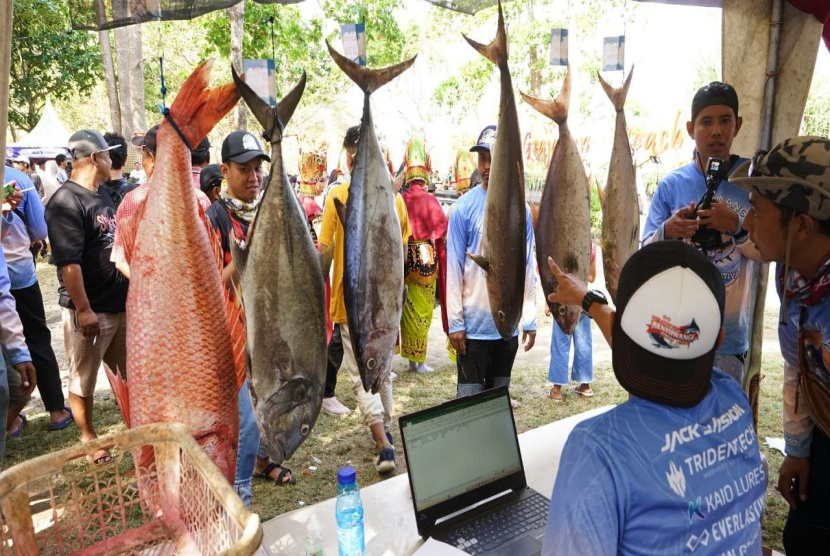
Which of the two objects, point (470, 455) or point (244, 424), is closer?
point (470, 455)

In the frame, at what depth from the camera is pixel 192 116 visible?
1573mm

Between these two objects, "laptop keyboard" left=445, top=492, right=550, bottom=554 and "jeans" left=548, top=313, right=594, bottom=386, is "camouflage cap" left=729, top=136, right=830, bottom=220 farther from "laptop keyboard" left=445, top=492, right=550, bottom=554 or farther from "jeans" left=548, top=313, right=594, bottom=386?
Answer: "jeans" left=548, top=313, right=594, bottom=386

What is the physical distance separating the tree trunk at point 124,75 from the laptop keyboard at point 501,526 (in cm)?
698

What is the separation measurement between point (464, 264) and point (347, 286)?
155 centimetres

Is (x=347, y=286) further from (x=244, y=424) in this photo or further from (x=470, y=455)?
(x=244, y=424)

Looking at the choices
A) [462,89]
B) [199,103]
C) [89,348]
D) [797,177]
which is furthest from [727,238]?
[462,89]

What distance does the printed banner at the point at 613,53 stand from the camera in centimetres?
225

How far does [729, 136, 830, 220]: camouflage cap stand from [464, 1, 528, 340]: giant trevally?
0.75 metres

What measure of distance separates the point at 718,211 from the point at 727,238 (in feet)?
1.03

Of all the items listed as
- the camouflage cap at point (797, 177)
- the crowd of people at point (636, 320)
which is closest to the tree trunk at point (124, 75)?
the crowd of people at point (636, 320)

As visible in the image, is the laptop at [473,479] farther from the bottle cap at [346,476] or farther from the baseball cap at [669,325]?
the baseball cap at [669,325]

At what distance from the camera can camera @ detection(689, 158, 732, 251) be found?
2230 mm

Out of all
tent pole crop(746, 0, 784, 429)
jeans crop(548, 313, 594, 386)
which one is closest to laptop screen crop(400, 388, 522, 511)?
tent pole crop(746, 0, 784, 429)

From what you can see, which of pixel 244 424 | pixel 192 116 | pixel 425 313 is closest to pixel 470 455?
pixel 244 424
